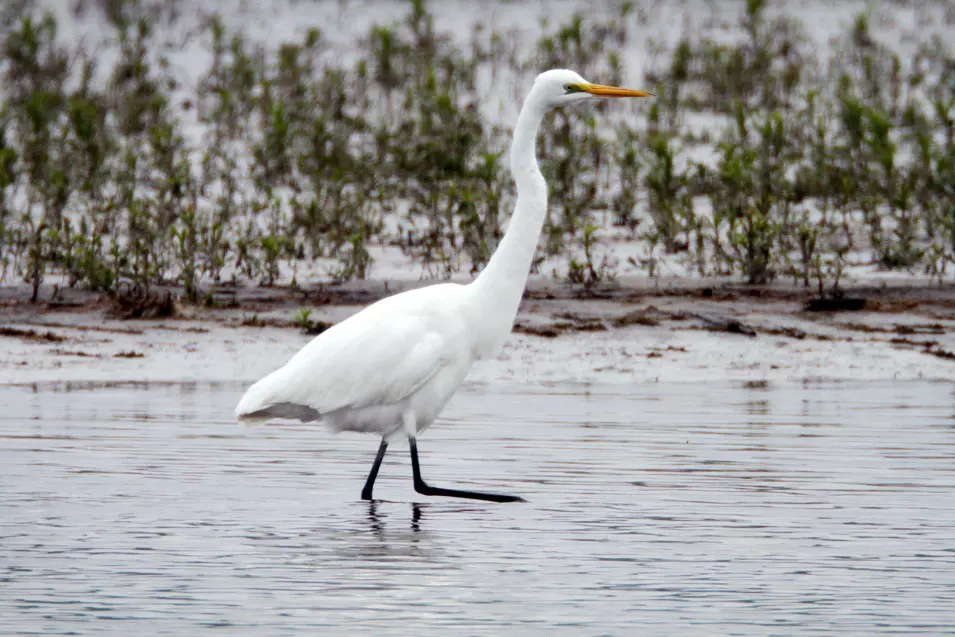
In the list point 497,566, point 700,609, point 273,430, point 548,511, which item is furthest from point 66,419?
point 700,609

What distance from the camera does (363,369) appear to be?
22.7 feet

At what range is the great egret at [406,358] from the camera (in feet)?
22.6

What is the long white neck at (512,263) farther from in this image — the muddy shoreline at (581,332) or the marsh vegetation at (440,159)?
the marsh vegetation at (440,159)

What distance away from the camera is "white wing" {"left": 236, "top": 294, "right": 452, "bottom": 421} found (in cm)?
688

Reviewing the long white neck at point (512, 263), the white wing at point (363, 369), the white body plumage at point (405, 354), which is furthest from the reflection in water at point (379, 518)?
the long white neck at point (512, 263)

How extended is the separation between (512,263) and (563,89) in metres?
0.85

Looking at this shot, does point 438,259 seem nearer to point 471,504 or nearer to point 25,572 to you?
point 471,504

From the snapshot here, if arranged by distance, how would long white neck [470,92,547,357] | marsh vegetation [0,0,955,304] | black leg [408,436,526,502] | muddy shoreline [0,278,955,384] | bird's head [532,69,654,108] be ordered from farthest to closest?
marsh vegetation [0,0,955,304] < muddy shoreline [0,278,955,384] < bird's head [532,69,654,108] < long white neck [470,92,547,357] < black leg [408,436,526,502]

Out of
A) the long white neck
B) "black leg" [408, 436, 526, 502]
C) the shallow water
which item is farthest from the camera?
the long white neck

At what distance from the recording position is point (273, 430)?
29.8 ft

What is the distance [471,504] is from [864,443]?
2188 mm

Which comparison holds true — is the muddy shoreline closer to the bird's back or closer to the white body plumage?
the white body plumage

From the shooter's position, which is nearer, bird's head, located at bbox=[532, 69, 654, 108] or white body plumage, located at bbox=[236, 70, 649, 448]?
white body plumage, located at bbox=[236, 70, 649, 448]

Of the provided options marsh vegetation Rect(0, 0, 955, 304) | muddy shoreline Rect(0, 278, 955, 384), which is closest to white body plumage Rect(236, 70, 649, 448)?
muddy shoreline Rect(0, 278, 955, 384)
